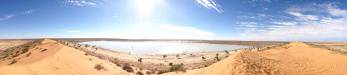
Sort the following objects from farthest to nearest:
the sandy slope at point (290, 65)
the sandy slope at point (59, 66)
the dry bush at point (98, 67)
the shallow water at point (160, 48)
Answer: the shallow water at point (160, 48) < the dry bush at point (98, 67) < the sandy slope at point (59, 66) < the sandy slope at point (290, 65)

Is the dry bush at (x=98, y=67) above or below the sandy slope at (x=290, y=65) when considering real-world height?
below

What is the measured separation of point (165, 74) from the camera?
1029 inches

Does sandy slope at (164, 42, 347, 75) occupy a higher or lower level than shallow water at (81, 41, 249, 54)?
higher

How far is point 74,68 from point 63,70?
169 centimetres

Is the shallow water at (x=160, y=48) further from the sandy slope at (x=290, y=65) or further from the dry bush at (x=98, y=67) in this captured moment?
the sandy slope at (x=290, y=65)

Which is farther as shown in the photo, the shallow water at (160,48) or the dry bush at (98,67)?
the shallow water at (160,48)

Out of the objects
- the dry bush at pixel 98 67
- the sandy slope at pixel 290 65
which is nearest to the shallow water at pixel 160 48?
the dry bush at pixel 98 67

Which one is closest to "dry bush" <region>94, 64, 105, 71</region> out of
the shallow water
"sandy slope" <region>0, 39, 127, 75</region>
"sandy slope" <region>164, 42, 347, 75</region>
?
"sandy slope" <region>0, 39, 127, 75</region>

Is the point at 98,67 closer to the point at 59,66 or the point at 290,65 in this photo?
the point at 59,66

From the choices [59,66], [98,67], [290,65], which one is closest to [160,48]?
[98,67]

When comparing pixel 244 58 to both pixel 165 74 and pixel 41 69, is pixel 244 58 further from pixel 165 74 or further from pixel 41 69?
pixel 41 69

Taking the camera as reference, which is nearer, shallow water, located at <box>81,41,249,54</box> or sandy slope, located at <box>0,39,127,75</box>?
sandy slope, located at <box>0,39,127,75</box>

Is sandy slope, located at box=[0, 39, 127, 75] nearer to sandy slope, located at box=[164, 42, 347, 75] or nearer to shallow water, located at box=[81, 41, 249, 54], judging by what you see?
sandy slope, located at box=[164, 42, 347, 75]

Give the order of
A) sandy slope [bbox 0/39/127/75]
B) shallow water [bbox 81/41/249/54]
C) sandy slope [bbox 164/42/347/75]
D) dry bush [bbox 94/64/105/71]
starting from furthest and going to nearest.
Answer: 1. shallow water [bbox 81/41/249/54]
2. dry bush [bbox 94/64/105/71]
3. sandy slope [bbox 0/39/127/75]
4. sandy slope [bbox 164/42/347/75]
